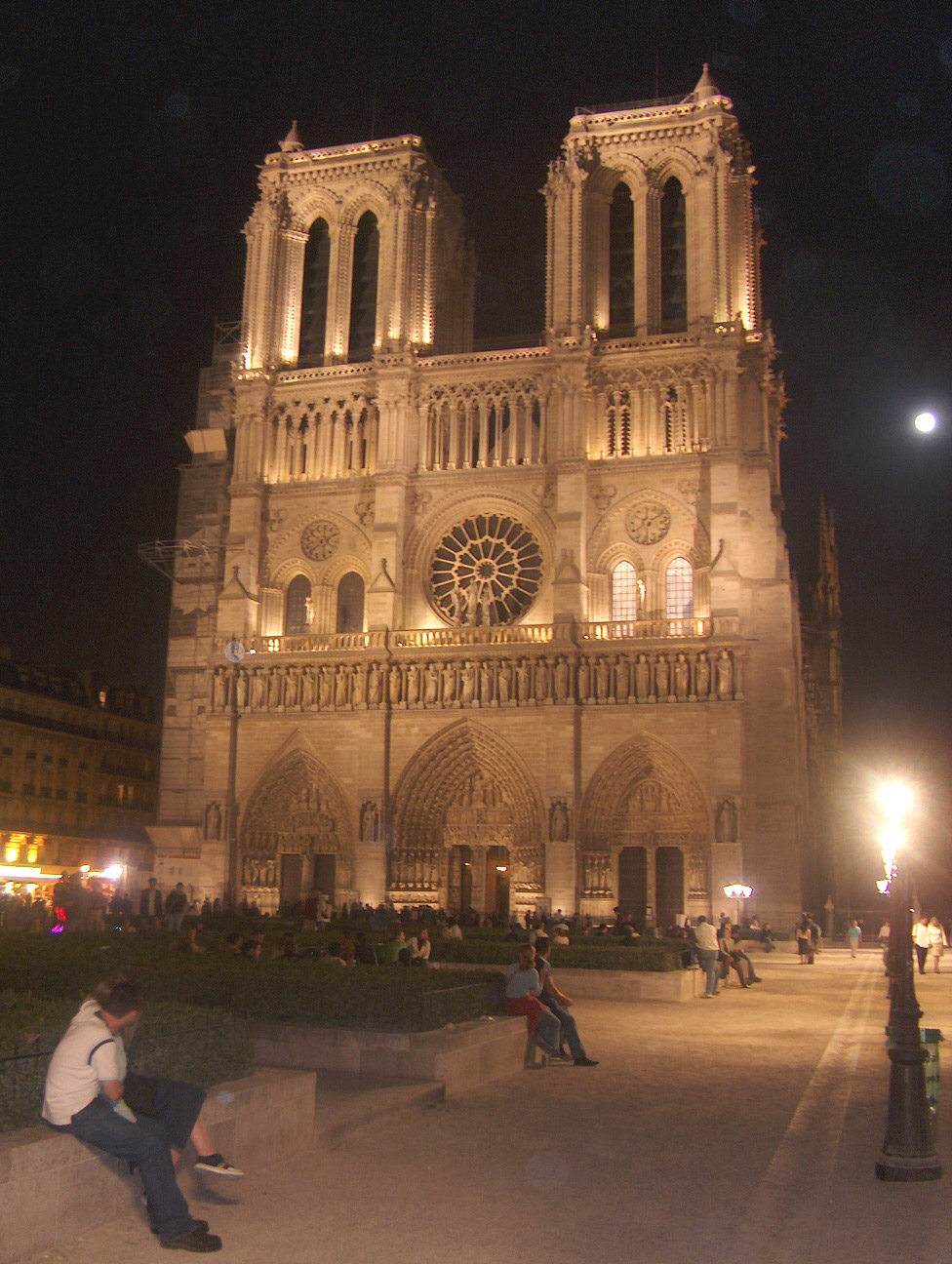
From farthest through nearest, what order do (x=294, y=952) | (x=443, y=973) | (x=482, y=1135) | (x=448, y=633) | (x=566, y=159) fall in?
(x=566, y=159) < (x=448, y=633) < (x=294, y=952) < (x=443, y=973) < (x=482, y=1135)

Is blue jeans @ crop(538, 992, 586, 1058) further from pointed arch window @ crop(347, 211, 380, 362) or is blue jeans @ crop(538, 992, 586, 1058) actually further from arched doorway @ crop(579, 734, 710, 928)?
pointed arch window @ crop(347, 211, 380, 362)

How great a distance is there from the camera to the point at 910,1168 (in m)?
8.56

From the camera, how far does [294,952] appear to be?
17.5m

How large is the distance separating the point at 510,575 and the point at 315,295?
43.2ft

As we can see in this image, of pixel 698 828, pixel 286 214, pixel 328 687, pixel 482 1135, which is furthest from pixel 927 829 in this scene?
pixel 482 1135

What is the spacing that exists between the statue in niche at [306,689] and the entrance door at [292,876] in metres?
4.64

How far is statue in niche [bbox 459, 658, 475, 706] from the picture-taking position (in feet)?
128

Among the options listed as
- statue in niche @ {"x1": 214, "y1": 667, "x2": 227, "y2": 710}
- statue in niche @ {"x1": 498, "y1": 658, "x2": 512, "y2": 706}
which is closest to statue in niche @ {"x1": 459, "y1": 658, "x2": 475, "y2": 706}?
statue in niche @ {"x1": 498, "y1": 658, "x2": 512, "y2": 706}

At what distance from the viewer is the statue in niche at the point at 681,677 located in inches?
1475

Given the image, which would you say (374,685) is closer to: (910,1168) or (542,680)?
(542,680)

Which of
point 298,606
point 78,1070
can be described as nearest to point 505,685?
point 298,606

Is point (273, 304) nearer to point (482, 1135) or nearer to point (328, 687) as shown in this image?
point (328, 687)

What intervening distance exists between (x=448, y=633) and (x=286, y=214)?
1653 cm

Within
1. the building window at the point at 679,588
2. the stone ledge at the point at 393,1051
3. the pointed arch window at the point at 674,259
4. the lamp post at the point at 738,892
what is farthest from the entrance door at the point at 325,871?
the stone ledge at the point at 393,1051
